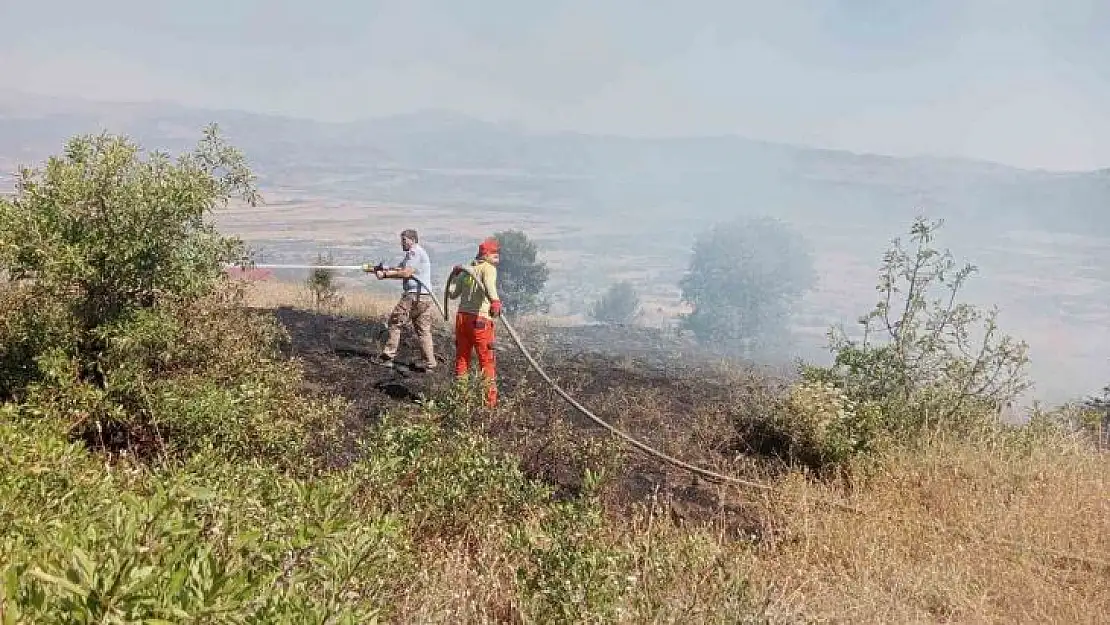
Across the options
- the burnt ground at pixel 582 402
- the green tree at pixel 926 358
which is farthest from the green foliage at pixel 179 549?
the green tree at pixel 926 358

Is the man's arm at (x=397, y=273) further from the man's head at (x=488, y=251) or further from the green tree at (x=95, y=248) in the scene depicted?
the green tree at (x=95, y=248)

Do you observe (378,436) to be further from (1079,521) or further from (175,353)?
(1079,521)

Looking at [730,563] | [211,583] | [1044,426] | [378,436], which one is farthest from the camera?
[1044,426]

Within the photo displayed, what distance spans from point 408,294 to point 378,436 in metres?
4.10

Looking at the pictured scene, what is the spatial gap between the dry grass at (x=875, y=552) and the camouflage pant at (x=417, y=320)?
204 cm

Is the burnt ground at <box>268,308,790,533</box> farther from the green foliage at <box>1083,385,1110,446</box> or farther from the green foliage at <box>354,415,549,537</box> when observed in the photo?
the green foliage at <box>1083,385,1110,446</box>

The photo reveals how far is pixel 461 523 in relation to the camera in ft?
15.8

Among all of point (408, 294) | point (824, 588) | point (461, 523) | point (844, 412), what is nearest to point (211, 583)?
point (461, 523)

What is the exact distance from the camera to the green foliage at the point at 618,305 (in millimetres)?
30664

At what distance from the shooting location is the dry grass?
13.3 ft

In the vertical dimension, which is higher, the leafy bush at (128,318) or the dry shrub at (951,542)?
the leafy bush at (128,318)

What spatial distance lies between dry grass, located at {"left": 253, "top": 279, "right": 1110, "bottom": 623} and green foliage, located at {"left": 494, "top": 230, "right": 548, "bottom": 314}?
59.8ft

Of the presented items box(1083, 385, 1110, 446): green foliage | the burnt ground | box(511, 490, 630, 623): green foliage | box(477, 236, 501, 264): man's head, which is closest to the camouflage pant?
the burnt ground

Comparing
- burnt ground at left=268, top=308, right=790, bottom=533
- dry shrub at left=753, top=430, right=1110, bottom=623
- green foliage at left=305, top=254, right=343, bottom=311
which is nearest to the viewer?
dry shrub at left=753, top=430, right=1110, bottom=623
